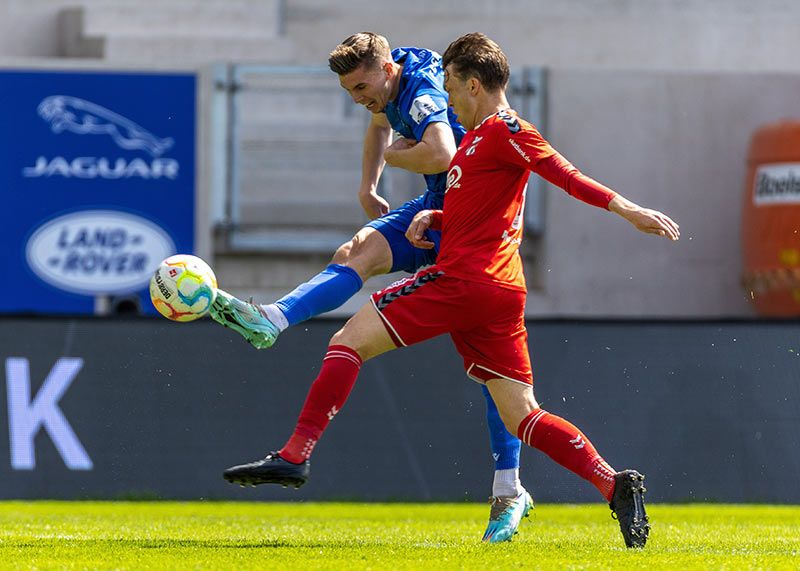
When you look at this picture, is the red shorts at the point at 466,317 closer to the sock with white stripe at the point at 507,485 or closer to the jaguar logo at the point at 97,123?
the sock with white stripe at the point at 507,485

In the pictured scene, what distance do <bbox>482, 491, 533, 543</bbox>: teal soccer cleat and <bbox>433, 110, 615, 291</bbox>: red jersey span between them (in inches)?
41.6

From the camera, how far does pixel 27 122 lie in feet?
54.3

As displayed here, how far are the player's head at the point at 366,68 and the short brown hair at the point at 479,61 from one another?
0.43 meters

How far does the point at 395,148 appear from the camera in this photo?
269 inches

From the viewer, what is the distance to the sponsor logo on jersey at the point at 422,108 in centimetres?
683

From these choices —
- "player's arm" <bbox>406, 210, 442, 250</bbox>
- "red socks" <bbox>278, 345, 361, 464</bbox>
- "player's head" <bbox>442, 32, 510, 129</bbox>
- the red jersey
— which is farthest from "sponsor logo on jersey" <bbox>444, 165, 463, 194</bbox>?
"red socks" <bbox>278, 345, 361, 464</bbox>

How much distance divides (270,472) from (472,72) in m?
1.73

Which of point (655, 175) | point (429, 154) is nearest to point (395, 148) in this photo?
point (429, 154)

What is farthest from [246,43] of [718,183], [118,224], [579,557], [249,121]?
[579,557]

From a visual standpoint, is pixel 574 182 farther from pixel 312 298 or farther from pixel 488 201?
pixel 312 298

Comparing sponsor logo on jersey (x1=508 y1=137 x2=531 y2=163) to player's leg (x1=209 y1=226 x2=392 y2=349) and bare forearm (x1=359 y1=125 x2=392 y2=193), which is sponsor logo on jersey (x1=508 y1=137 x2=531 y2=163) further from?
bare forearm (x1=359 y1=125 x2=392 y2=193)

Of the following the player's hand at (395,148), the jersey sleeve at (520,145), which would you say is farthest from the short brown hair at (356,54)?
the jersey sleeve at (520,145)

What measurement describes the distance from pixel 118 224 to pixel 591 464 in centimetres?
1080

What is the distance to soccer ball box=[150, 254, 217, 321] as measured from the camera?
21.2 ft
